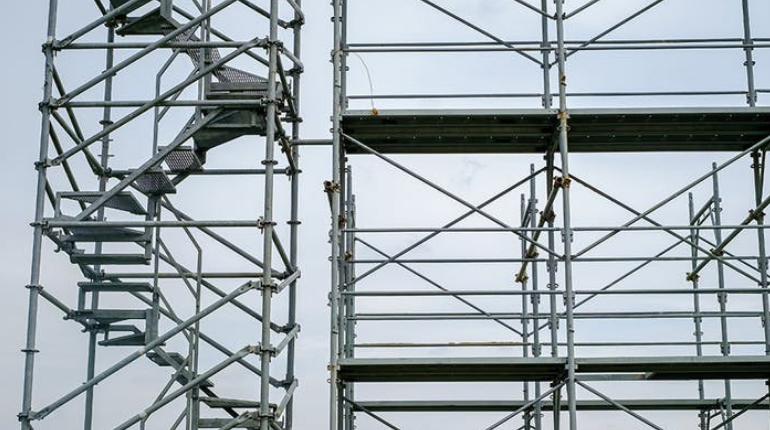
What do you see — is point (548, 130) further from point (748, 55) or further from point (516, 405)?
point (516, 405)

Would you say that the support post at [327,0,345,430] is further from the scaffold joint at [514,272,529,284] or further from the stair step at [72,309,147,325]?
the scaffold joint at [514,272,529,284]

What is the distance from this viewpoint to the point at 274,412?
13133 millimetres

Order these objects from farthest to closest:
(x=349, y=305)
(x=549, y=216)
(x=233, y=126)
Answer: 1. (x=349, y=305)
2. (x=549, y=216)
3. (x=233, y=126)

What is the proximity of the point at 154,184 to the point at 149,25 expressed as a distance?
5.85 ft

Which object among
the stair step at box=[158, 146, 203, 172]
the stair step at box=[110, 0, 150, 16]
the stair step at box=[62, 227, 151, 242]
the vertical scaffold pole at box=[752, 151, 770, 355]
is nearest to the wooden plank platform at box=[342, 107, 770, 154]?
the vertical scaffold pole at box=[752, 151, 770, 355]

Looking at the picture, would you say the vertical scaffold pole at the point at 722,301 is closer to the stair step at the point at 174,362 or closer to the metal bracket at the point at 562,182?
the metal bracket at the point at 562,182

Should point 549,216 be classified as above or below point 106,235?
above

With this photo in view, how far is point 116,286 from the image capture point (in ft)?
43.9

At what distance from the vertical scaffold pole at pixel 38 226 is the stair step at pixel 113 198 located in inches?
12.6

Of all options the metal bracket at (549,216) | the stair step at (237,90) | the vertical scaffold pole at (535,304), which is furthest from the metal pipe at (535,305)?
the stair step at (237,90)

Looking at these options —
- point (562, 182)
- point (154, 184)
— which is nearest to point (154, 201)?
point (154, 184)

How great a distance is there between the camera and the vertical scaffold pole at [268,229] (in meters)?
12.2

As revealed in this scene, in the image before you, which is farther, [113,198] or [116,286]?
[116,286]

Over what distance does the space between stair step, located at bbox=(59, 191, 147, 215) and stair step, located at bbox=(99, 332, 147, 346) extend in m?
1.40
